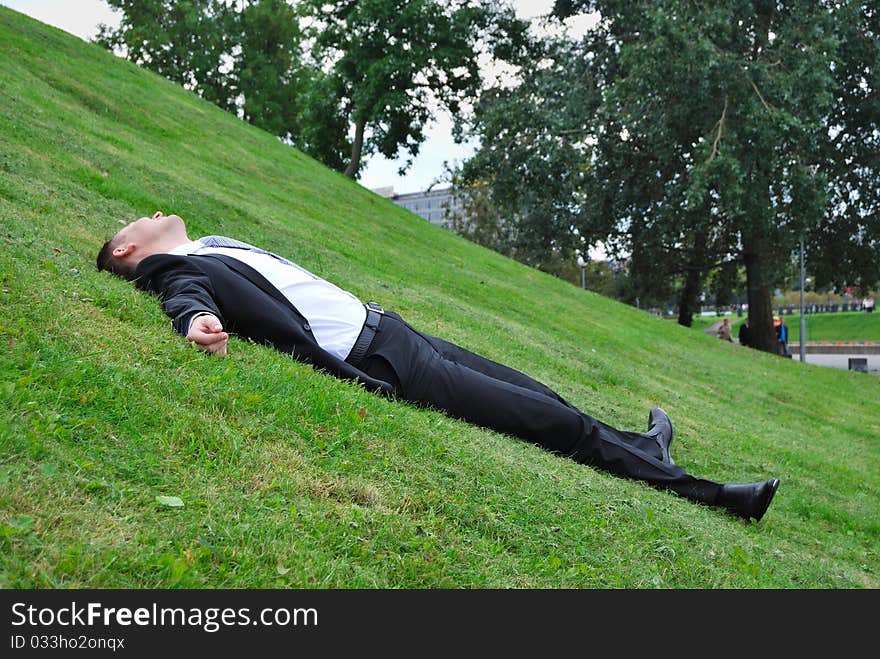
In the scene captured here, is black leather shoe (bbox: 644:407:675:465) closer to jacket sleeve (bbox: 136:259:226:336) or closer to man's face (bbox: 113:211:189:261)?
jacket sleeve (bbox: 136:259:226:336)

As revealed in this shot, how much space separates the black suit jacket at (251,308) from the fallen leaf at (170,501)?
1635 millimetres

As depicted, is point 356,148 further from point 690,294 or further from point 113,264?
point 113,264

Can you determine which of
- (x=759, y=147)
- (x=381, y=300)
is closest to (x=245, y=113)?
(x=759, y=147)

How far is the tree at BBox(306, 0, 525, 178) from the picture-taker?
28500mm

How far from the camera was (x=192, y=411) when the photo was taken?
11.0ft

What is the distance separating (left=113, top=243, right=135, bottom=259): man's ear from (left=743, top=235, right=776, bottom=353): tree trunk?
23.3 meters

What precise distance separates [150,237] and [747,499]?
4072 millimetres

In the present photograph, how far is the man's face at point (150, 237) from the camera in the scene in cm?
477

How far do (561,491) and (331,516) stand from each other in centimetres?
147

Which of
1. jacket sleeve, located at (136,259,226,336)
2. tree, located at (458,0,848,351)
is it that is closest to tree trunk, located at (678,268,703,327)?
tree, located at (458,0,848,351)

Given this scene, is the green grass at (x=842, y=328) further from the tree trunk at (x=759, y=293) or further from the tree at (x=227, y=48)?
the tree at (x=227, y=48)

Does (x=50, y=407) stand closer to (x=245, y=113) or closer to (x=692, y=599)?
(x=692, y=599)

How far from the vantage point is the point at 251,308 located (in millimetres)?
4285

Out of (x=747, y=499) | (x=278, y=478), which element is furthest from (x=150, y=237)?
(x=747, y=499)
